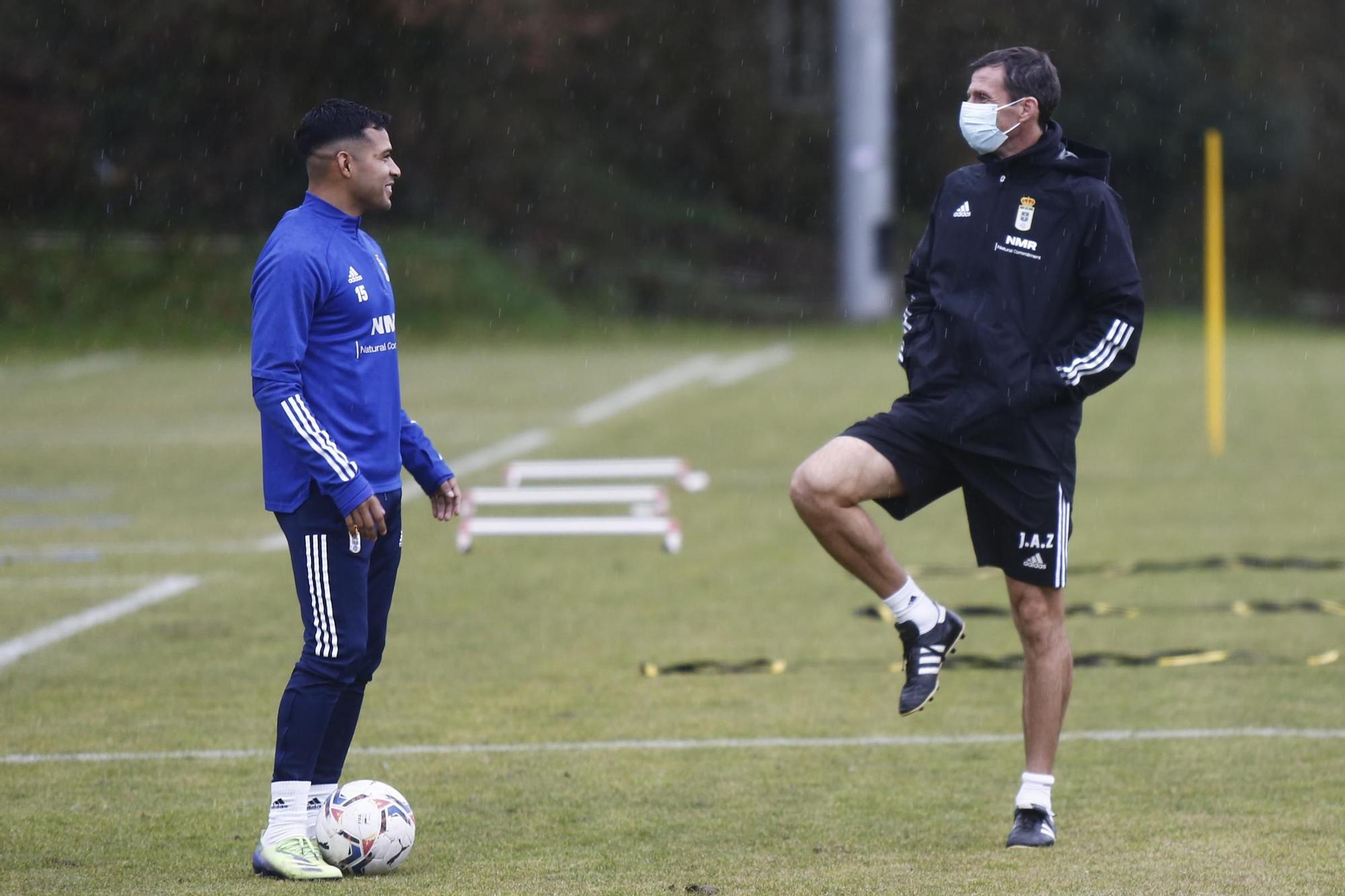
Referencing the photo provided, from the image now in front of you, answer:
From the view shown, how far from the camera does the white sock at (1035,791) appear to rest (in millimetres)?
5824

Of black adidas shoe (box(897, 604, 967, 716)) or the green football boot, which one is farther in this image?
black adidas shoe (box(897, 604, 967, 716))

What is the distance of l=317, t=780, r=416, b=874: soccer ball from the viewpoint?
5570 millimetres

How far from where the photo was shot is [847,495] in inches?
234

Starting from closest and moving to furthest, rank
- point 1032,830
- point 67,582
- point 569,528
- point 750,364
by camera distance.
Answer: point 1032,830 < point 67,582 < point 569,528 < point 750,364

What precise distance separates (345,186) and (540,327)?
31.2m

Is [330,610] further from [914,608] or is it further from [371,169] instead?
[914,608]

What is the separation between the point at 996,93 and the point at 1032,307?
25.1 inches

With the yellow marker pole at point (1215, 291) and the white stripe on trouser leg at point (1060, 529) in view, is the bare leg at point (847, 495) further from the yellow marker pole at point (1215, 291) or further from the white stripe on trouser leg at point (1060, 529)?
the yellow marker pole at point (1215, 291)

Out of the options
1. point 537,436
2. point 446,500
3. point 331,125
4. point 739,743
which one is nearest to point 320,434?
point 446,500

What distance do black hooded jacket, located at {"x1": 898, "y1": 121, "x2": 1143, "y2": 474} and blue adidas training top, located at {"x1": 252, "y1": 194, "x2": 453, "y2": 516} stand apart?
1574 mm

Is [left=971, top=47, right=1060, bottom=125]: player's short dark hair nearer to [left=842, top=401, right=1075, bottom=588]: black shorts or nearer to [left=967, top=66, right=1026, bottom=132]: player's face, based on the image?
[left=967, top=66, right=1026, bottom=132]: player's face

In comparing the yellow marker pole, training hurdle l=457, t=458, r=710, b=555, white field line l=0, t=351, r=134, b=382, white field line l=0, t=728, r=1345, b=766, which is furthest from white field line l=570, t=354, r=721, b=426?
white field line l=0, t=728, r=1345, b=766

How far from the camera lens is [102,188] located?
39250mm

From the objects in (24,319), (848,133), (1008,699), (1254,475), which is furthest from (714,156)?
(1008,699)
